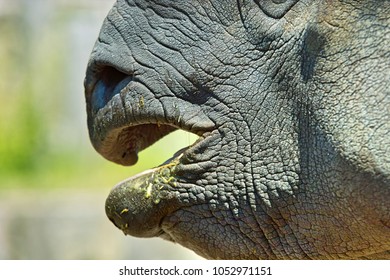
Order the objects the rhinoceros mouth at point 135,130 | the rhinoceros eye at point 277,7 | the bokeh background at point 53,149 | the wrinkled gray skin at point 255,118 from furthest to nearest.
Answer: the bokeh background at point 53,149 < the rhinoceros mouth at point 135,130 < the rhinoceros eye at point 277,7 < the wrinkled gray skin at point 255,118

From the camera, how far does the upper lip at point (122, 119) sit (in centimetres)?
265

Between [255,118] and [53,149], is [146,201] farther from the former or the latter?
[53,149]

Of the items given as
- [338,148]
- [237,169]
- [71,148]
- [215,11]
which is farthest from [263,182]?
[71,148]

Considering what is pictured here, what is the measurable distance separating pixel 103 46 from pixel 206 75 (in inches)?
13.1

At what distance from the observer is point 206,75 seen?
103 inches

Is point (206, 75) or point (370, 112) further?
point (206, 75)

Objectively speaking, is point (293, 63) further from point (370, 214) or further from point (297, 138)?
point (370, 214)

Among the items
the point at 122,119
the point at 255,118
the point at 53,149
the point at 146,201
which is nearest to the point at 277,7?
the point at 255,118

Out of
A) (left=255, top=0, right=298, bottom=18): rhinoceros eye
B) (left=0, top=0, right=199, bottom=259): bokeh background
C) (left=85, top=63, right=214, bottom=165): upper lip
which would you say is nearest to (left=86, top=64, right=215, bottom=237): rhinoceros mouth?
(left=85, top=63, right=214, bottom=165): upper lip

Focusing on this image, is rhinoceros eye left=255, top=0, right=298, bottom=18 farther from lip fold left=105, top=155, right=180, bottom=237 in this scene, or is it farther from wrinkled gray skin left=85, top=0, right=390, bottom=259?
lip fold left=105, top=155, right=180, bottom=237

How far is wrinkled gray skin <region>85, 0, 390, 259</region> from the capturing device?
2.39 m

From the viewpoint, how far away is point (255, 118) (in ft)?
8.43

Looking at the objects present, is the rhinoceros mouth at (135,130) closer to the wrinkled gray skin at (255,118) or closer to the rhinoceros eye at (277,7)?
the wrinkled gray skin at (255,118)

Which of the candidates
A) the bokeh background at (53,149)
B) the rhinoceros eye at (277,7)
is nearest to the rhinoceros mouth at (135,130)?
the rhinoceros eye at (277,7)
